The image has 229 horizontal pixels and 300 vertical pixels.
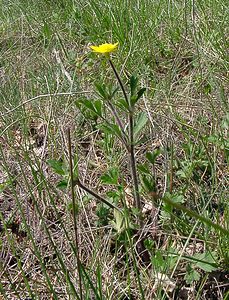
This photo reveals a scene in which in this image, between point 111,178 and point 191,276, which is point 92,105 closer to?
point 111,178

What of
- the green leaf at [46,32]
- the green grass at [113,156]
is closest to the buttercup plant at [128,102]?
the green grass at [113,156]

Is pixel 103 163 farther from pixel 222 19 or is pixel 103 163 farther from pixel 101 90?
pixel 222 19

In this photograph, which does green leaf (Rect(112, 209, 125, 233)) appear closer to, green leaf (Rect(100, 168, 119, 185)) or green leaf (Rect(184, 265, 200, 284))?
green leaf (Rect(100, 168, 119, 185))

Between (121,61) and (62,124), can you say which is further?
(121,61)

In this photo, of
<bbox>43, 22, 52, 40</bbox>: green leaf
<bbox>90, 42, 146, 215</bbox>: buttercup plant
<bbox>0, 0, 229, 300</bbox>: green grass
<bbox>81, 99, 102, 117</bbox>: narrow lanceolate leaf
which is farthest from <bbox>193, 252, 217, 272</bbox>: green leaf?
<bbox>43, 22, 52, 40</bbox>: green leaf

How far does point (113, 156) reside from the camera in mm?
1699

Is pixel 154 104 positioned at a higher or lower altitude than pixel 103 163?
higher

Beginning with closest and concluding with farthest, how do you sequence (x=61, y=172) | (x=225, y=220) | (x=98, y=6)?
(x=225, y=220)
(x=61, y=172)
(x=98, y=6)

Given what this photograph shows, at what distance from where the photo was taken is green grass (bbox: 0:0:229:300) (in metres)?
1.23

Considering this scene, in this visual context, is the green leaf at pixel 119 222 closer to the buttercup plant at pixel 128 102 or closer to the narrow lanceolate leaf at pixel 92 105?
the buttercup plant at pixel 128 102

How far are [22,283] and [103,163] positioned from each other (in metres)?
0.56

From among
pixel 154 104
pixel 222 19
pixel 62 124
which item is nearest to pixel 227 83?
pixel 154 104

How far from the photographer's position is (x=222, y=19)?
7.59ft

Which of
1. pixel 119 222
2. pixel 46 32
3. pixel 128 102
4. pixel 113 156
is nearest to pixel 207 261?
pixel 119 222
